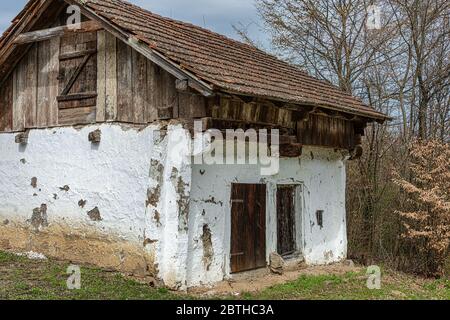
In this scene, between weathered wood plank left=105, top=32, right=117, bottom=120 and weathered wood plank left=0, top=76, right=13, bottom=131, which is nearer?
weathered wood plank left=105, top=32, right=117, bottom=120

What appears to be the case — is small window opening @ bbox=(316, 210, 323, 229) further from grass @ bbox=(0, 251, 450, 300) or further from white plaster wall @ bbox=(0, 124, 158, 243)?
white plaster wall @ bbox=(0, 124, 158, 243)

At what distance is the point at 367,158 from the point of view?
16016 millimetres

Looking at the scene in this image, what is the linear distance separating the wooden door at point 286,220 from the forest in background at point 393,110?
3.35m

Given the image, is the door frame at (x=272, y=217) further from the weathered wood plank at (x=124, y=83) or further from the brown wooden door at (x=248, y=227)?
the weathered wood plank at (x=124, y=83)

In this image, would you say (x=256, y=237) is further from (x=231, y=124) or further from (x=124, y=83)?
(x=124, y=83)

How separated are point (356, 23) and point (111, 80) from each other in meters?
11.0

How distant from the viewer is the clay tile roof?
25.3 feet

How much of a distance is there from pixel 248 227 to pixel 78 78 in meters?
4.00

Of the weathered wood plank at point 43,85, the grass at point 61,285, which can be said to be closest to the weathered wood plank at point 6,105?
the weathered wood plank at point 43,85

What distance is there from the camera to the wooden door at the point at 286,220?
10047 millimetres

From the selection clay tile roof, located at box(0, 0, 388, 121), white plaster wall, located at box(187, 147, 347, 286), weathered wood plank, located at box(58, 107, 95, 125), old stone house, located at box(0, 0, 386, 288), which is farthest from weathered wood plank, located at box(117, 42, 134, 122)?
white plaster wall, located at box(187, 147, 347, 286)

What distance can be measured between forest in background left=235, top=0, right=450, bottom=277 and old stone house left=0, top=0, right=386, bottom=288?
312cm

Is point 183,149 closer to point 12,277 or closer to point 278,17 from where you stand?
point 12,277
